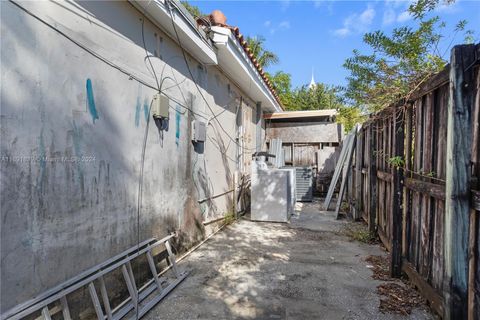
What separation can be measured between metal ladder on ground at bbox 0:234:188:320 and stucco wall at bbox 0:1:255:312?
8 cm

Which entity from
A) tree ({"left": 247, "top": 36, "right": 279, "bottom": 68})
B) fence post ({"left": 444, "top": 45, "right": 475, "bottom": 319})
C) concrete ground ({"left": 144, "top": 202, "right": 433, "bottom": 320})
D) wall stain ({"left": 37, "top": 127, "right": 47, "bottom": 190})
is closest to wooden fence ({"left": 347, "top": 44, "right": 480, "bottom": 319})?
fence post ({"left": 444, "top": 45, "right": 475, "bottom": 319})

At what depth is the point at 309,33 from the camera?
22.1 ft

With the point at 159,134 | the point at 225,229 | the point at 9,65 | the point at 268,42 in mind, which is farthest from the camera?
the point at 268,42

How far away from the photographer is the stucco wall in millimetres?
1683

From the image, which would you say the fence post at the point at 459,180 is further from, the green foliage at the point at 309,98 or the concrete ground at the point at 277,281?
the green foliage at the point at 309,98

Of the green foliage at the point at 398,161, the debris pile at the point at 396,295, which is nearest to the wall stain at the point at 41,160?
the debris pile at the point at 396,295

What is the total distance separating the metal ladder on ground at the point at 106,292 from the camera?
1.76 meters

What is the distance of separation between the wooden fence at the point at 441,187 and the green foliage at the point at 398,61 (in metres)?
0.19

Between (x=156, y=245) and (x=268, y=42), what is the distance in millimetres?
14570

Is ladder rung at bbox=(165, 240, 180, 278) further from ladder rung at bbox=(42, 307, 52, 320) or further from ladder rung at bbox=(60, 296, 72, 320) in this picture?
ladder rung at bbox=(42, 307, 52, 320)

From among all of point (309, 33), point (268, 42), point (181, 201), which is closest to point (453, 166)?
point (181, 201)

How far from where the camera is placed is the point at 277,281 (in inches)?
125

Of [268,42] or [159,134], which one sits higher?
[268,42]

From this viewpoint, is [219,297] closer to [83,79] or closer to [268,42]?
[83,79]
